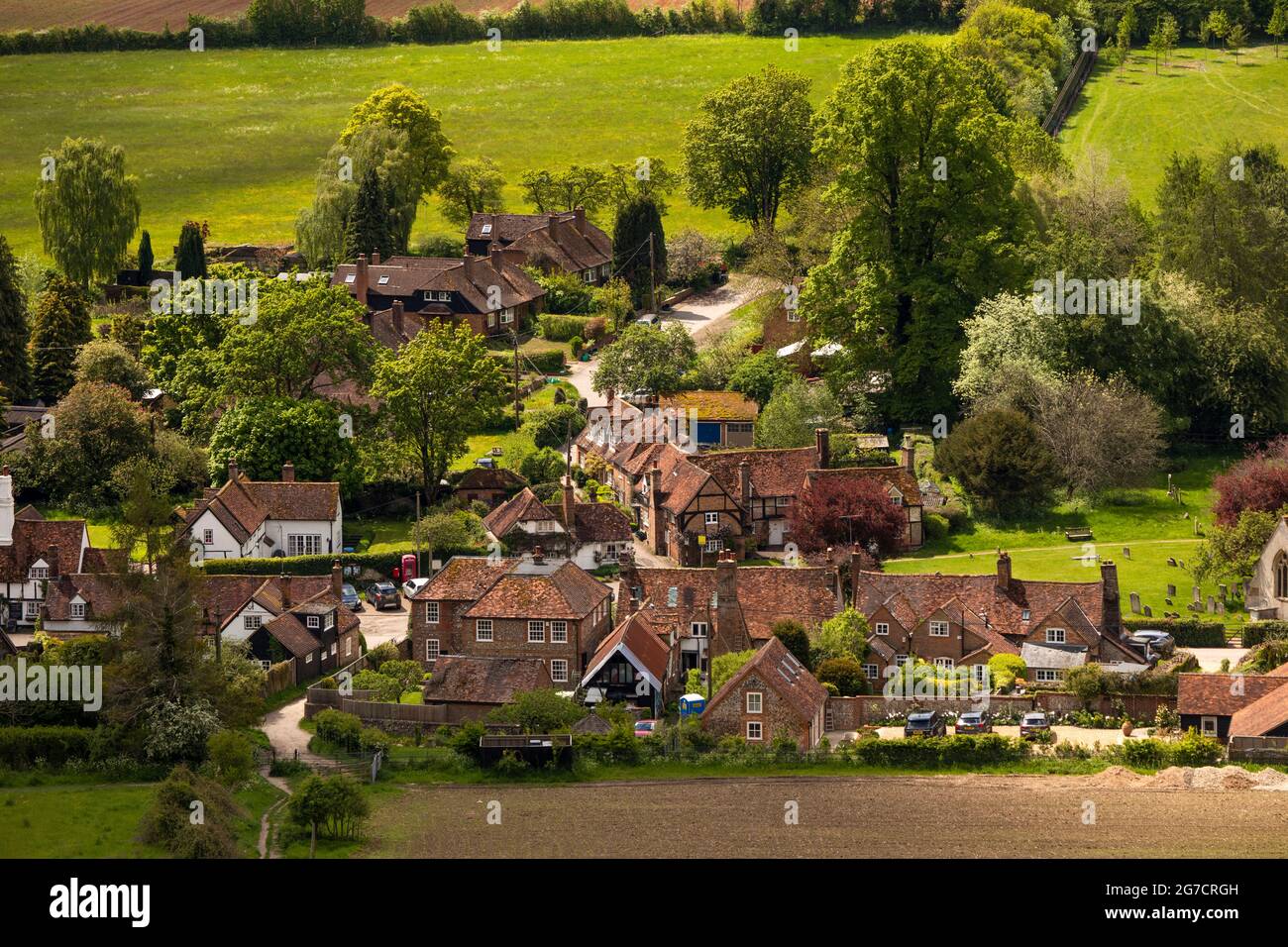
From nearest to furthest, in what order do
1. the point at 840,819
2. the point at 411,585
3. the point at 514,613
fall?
the point at 840,819 < the point at 514,613 < the point at 411,585

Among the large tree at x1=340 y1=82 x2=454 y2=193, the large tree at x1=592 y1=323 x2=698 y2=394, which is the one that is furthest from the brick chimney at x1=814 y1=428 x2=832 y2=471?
the large tree at x1=340 y1=82 x2=454 y2=193

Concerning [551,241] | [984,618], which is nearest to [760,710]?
[984,618]

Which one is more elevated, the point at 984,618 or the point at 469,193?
the point at 469,193

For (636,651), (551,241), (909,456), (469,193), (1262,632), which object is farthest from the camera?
(469,193)

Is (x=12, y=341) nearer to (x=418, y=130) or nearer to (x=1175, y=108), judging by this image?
(x=418, y=130)

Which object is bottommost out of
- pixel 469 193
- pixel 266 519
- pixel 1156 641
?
pixel 1156 641

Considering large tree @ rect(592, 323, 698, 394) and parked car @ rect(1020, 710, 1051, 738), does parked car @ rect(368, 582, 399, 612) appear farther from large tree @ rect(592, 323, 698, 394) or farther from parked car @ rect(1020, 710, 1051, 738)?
parked car @ rect(1020, 710, 1051, 738)

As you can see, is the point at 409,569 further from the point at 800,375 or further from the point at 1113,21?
the point at 1113,21
